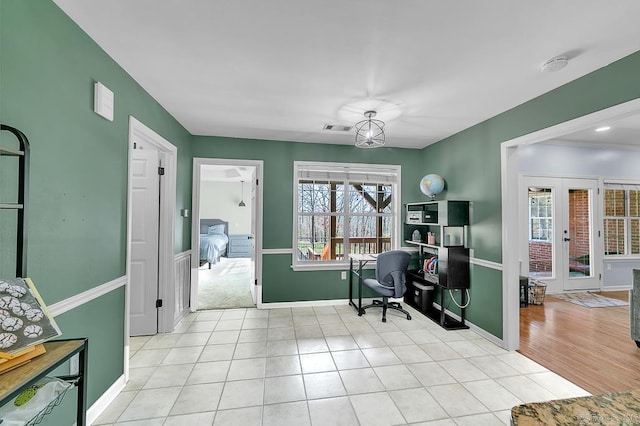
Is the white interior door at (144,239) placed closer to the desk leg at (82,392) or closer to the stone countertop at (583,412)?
the desk leg at (82,392)

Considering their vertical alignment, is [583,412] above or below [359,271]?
above

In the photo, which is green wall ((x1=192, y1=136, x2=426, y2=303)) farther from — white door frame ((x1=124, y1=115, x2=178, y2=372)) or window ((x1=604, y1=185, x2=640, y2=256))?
window ((x1=604, y1=185, x2=640, y2=256))

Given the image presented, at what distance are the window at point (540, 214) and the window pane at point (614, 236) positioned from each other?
108cm

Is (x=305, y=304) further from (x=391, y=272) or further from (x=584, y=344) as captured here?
(x=584, y=344)

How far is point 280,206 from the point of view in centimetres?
412

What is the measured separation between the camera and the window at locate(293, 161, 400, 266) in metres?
4.31

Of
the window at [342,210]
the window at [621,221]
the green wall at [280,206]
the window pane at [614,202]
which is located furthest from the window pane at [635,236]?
the green wall at [280,206]

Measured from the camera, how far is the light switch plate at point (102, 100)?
5.96ft

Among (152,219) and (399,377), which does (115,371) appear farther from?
(399,377)

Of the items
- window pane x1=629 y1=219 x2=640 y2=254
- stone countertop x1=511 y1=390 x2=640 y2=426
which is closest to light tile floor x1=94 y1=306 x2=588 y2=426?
stone countertop x1=511 y1=390 x2=640 y2=426

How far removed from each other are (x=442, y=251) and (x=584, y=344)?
166cm

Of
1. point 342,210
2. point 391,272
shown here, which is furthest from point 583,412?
point 342,210

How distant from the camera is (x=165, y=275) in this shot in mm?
3164

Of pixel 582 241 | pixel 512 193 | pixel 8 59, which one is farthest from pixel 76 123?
pixel 582 241
